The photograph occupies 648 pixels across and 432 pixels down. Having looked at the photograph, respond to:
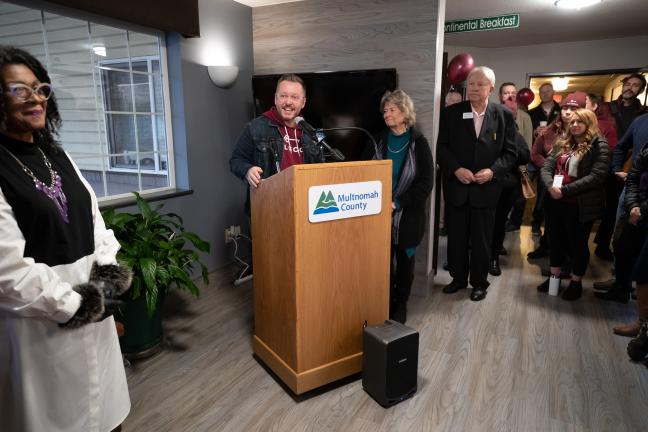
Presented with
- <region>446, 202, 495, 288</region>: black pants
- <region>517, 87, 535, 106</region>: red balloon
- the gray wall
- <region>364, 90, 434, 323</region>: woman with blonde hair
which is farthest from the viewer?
<region>517, 87, 535, 106</region>: red balloon

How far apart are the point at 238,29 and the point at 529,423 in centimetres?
365

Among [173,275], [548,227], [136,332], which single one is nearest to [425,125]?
[548,227]

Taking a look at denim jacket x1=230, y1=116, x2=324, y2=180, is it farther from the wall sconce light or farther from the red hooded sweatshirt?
the wall sconce light

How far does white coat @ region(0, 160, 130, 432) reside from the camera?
1.13m

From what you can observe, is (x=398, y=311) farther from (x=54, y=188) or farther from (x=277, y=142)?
(x=54, y=188)

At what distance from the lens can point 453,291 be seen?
11.2 ft

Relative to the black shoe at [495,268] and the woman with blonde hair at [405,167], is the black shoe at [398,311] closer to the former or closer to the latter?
the woman with blonde hair at [405,167]

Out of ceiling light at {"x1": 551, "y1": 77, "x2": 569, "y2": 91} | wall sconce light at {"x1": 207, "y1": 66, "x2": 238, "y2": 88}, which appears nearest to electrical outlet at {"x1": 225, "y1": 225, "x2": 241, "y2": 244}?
wall sconce light at {"x1": 207, "y1": 66, "x2": 238, "y2": 88}

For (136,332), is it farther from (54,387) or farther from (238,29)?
(238,29)

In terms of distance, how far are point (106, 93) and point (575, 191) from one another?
3419 mm

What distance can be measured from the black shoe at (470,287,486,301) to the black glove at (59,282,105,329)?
271 centimetres

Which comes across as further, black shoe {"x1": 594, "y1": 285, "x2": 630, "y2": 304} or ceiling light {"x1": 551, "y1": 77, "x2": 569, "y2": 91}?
ceiling light {"x1": 551, "y1": 77, "x2": 569, "y2": 91}

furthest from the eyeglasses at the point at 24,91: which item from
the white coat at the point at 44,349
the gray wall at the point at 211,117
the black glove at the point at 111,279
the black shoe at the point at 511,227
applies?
the black shoe at the point at 511,227

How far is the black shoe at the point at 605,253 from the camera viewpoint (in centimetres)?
421
